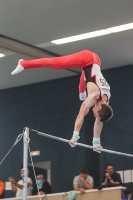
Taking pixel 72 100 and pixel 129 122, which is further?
pixel 72 100

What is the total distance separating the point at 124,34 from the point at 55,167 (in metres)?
4.62

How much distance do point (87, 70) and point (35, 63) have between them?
77 cm

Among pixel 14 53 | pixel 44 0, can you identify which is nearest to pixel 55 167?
pixel 14 53

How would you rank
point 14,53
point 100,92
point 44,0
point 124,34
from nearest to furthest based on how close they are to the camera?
point 100,92, point 44,0, point 124,34, point 14,53

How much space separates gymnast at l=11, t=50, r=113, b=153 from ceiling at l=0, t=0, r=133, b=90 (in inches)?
118

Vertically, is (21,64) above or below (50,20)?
below

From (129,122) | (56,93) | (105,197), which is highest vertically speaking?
(56,93)

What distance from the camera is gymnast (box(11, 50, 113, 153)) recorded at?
7.09 m

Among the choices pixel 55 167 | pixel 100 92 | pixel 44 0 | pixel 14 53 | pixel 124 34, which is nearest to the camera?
pixel 100 92

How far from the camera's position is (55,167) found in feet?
47.0

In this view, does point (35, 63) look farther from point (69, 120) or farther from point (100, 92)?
point (69, 120)

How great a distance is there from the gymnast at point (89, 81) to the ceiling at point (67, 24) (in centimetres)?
299

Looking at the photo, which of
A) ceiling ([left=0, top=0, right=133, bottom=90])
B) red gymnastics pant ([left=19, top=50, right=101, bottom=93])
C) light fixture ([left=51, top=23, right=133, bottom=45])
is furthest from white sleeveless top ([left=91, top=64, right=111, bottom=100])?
light fixture ([left=51, top=23, right=133, bottom=45])

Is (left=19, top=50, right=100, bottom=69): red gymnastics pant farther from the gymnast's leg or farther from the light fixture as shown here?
the light fixture
